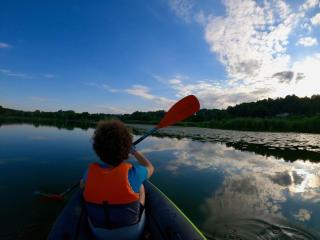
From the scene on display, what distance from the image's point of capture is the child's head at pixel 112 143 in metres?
1.83

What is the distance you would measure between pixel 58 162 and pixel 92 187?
5.44 m

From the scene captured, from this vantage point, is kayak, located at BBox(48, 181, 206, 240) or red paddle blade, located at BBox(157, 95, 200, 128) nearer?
kayak, located at BBox(48, 181, 206, 240)

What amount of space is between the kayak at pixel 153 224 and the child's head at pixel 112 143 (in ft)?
2.78

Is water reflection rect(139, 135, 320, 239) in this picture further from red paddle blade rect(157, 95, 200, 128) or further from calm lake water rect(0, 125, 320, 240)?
red paddle blade rect(157, 95, 200, 128)

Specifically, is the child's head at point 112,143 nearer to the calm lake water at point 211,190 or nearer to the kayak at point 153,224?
the kayak at point 153,224

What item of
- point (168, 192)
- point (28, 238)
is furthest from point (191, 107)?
point (28, 238)

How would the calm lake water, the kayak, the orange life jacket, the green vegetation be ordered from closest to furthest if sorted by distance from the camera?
the orange life jacket, the kayak, the calm lake water, the green vegetation

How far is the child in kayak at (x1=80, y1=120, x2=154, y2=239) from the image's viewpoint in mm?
1788

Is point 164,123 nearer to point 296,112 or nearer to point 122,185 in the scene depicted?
point 122,185

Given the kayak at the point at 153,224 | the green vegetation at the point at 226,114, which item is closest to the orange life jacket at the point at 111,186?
the kayak at the point at 153,224

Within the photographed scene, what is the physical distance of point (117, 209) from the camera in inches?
71.4

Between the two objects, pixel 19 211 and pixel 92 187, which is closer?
pixel 92 187

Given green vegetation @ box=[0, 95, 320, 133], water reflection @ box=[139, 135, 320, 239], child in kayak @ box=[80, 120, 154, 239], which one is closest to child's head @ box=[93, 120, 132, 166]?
child in kayak @ box=[80, 120, 154, 239]

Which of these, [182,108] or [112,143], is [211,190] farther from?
[112,143]
